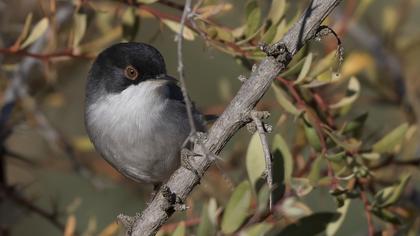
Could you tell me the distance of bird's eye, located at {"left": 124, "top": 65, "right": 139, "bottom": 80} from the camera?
4.10 m

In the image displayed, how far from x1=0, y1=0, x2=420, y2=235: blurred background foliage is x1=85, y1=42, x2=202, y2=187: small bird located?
134 millimetres

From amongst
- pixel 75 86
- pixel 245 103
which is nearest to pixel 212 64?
pixel 75 86

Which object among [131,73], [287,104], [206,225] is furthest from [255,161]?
[131,73]

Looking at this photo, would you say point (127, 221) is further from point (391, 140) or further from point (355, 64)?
point (355, 64)

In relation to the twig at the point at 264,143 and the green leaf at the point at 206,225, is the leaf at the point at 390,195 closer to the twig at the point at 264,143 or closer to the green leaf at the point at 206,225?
the twig at the point at 264,143

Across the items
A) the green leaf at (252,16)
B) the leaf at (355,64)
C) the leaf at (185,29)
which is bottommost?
the leaf at (355,64)

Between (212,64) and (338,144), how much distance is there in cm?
444

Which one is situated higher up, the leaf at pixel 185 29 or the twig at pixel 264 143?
the twig at pixel 264 143

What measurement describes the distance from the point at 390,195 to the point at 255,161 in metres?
0.73

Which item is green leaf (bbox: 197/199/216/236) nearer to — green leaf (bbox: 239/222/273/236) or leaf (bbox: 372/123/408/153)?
green leaf (bbox: 239/222/273/236)

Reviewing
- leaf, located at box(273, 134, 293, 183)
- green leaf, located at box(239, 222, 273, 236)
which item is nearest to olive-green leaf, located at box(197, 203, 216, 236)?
green leaf, located at box(239, 222, 273, 236)

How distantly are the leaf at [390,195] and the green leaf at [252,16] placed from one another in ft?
2.89

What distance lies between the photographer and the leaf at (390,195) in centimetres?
→ 348

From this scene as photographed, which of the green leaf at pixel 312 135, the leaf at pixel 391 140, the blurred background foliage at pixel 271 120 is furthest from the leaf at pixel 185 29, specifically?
the leaf at pixel 391 140
